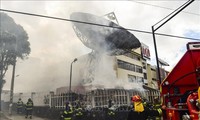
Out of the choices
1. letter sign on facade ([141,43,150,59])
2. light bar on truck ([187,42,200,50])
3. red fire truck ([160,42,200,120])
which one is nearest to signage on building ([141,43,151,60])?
letter sign on facade ([141,43,150,59])

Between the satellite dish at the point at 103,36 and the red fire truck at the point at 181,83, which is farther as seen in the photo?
the satellite dish at the point at 103,36

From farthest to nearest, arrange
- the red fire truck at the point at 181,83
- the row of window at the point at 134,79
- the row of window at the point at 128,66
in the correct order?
the row of window at the point at 134,79
the row of window at the point at 128,66
the red fire truck at the point at 181,83

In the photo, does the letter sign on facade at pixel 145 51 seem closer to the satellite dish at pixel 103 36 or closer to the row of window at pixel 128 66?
the row of window at pixel 128 66

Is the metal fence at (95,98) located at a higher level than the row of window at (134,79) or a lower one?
lower

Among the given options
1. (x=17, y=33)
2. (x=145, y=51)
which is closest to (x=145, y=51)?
(x=145, y=51)

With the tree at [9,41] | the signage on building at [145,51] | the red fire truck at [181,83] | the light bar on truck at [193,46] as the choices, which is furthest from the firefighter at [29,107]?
the signage on building at [145,51]

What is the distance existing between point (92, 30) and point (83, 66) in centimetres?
1093

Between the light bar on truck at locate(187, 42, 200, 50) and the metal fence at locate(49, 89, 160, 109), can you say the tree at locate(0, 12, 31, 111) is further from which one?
the light bar on truck at locate(187, 42, 200, 50)

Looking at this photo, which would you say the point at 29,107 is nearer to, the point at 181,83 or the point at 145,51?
the point at 181,83

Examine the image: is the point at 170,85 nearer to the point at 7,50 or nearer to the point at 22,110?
the point at 22,110

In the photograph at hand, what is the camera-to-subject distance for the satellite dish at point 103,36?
25844 millimetres

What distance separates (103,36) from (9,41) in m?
11.2

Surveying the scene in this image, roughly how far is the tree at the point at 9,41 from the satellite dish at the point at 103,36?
645cm

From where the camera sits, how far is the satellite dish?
2584cm
